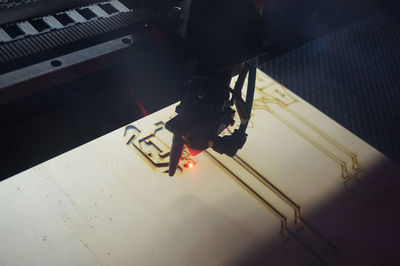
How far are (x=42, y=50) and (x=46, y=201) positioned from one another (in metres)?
0.50

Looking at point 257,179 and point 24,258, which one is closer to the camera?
point 24,258

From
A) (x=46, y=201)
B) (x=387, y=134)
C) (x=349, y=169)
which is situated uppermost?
(x=46, y=201)

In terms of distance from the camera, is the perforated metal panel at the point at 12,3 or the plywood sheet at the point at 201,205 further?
the plywood sheet at the point at 201,205

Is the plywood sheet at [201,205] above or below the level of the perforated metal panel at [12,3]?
below

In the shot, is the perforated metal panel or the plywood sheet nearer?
the perforated metal panel

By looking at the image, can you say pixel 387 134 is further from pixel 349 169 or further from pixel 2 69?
pixel 2 69

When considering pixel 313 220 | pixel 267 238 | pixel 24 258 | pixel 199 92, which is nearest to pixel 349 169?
pixel 313 220

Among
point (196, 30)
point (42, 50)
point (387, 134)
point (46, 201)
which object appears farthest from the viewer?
point (387, 134)

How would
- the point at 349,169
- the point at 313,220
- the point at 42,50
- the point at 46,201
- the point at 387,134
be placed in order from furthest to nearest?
the point at 387,134 → the point at 349,169 → the point at 313,220 → the point at 46,201 → the point at 42,50

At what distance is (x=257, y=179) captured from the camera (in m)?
1.19

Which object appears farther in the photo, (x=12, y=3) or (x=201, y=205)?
(x=201, y=205)

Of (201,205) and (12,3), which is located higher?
(12,3)

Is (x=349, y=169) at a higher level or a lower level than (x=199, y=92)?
lower

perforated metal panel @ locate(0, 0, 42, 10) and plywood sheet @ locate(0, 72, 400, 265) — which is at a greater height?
perforated metal panel @ locate(0, 0, 42, 10)
